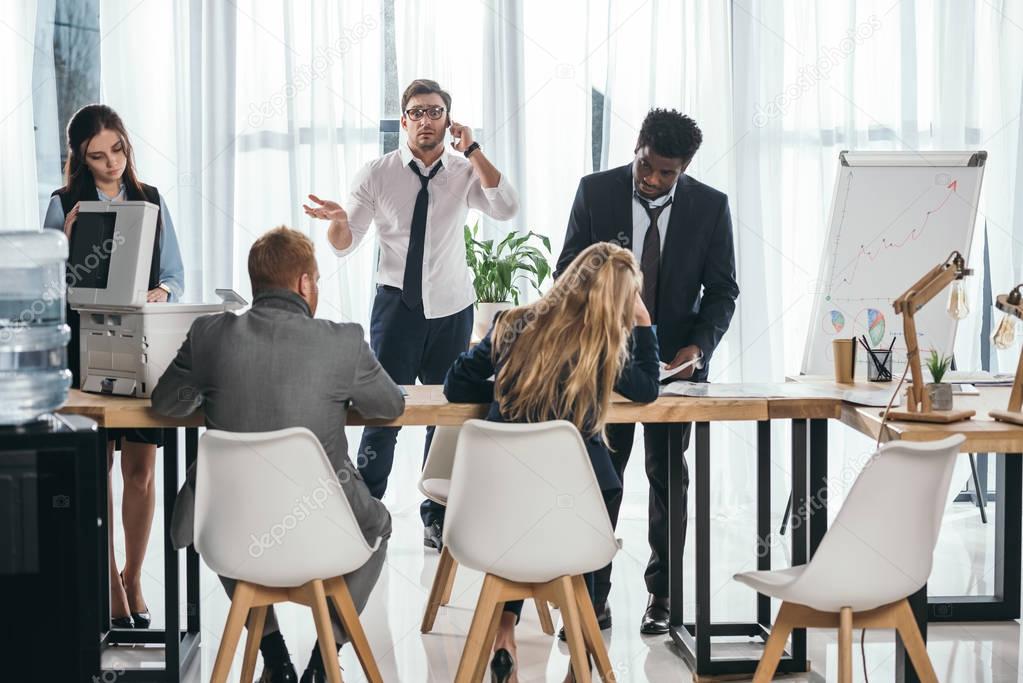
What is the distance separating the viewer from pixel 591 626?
2.58m

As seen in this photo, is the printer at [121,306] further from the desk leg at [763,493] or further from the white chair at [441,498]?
the desk leg at [763,493]

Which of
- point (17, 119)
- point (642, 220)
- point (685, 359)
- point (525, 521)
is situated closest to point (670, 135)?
point (642, 220)

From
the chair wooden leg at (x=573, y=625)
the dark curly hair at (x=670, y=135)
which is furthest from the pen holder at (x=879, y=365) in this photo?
the chair wooden leg at (x=573, y=625)

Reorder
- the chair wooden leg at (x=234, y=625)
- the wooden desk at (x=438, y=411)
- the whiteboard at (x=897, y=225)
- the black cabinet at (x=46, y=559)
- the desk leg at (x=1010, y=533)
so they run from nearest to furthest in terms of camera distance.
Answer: the black cabinet at (x=46, y=559) < the chair wooden leg at (x=234, y=625) < the wooden desk at (x=438, y=411) < the desk leg at (x=1010, y=533) < the whiteboard at (x=897, y=225)

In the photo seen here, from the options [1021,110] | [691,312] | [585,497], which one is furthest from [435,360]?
[1021,110]

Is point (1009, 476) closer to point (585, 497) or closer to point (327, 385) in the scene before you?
point (585, 497)

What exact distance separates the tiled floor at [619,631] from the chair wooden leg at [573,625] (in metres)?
0.49

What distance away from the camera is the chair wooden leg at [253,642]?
2.56 m

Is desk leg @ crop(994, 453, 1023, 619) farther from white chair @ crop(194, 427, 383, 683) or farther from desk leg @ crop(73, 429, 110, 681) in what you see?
desk leg @ crop(73, 429, 110, 681)

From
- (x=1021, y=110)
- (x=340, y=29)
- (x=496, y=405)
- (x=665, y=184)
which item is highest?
(x=340, y=29)

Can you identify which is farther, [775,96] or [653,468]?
[775,96]

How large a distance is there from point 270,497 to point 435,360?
196cm

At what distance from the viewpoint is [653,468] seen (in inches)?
134

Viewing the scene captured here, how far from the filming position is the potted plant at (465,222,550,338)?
4723mm
